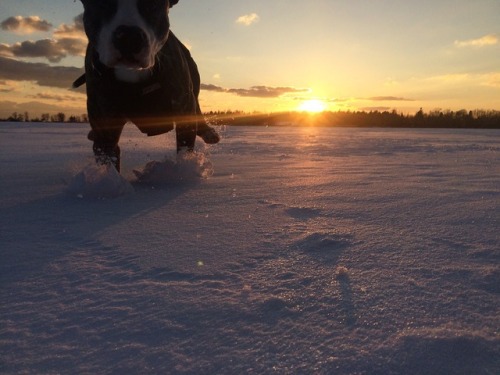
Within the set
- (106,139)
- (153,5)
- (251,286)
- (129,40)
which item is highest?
(153,5)

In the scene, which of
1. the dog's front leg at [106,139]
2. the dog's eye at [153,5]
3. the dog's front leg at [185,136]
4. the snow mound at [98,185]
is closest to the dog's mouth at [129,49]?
the dog's eye at [153,5]

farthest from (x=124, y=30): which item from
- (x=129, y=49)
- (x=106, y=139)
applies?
(x=106, y=139)

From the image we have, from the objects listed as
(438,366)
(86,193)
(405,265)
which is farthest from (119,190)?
(438,366)

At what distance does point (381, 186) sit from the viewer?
2637 millimetres

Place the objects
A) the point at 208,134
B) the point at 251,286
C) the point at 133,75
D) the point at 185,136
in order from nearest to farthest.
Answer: the point at 251,286 < the point at 133,75 < the point at 185,136 < the point at 208,134

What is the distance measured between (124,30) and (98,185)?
0.88 metres

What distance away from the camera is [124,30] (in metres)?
2.35

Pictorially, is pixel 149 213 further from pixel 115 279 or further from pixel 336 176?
pixel 336 176

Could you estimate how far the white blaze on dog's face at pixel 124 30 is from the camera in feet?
7.77

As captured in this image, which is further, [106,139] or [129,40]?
[106,139]

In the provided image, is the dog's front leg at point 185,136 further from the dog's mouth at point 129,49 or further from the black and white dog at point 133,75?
the dog's mouth at point 129,49

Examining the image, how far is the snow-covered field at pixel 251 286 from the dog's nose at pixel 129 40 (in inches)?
34.4

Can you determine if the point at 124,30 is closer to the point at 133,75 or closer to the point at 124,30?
the point at 124,30

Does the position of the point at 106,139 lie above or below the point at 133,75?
below
